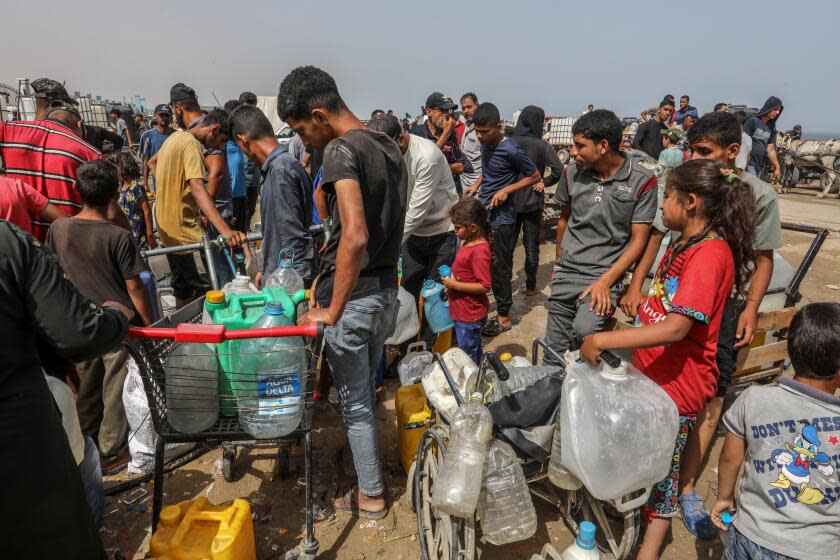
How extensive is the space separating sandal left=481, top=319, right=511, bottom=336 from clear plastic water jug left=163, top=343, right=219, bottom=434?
3352 mm

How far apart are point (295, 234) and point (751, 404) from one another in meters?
2.63

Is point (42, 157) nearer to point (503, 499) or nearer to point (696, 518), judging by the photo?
point (503, 499)

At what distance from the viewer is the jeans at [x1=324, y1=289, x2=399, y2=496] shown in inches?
97.6

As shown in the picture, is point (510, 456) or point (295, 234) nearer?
point (510, 456)

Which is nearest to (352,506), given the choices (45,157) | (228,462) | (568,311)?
(228,462)

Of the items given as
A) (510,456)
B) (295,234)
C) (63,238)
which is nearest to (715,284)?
(510,456)

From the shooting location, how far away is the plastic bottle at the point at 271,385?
2.18 meters

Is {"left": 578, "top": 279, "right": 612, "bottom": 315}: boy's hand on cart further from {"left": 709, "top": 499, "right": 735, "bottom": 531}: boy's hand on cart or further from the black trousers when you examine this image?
the black trousers

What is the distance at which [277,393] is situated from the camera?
2174mm

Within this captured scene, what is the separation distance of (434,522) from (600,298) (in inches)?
62.0

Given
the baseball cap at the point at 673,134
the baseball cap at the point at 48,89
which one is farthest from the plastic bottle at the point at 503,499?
the baseball cap at the point at 673,134

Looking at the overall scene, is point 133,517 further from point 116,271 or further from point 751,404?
point 751,404

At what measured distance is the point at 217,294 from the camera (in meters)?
2.22

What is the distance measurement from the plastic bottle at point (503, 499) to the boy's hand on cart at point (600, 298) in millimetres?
1173
